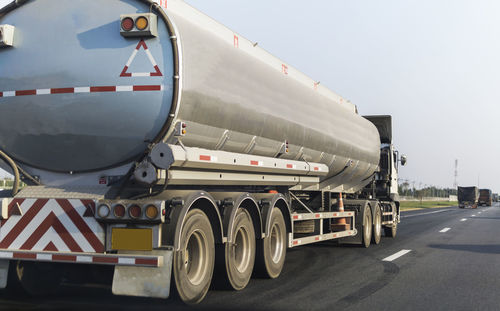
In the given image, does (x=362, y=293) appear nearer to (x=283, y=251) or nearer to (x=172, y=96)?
(x=283, y=251)

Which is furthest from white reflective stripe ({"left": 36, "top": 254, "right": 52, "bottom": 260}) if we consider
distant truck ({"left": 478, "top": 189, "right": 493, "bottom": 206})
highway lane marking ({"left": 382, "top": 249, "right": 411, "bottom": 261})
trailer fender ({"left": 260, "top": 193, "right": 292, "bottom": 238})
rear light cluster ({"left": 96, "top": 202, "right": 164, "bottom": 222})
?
distant truck ({"left": 478, "top": 189, "right": 493, "bottom": 206})

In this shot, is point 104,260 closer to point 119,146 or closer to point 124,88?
point 119,146

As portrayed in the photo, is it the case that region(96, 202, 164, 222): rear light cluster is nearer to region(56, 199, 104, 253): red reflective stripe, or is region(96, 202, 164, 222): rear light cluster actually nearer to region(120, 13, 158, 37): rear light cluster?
region(56, 199, 104, 253): red reflective stripe

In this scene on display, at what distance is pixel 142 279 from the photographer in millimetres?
5988

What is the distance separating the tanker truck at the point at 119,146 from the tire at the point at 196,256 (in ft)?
0.04

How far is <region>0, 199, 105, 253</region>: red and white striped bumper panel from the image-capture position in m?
6.13

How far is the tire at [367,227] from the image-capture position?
46.3ft

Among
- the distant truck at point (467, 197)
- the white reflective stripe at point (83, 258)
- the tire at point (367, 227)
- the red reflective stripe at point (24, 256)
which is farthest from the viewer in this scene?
the distant truck at point (467, 197)

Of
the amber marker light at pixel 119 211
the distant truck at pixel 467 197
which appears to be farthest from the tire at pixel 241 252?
the distant truck at pixel 467 197

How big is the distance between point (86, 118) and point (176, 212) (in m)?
1.43

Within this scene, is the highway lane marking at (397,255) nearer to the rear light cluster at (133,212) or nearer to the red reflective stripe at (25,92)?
the rear light cluster at (133,212)

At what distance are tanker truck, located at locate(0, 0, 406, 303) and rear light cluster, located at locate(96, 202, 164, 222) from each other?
10 millimetres

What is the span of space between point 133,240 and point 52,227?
0.93m

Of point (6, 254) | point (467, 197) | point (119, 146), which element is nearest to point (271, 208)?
point (119, 146)
